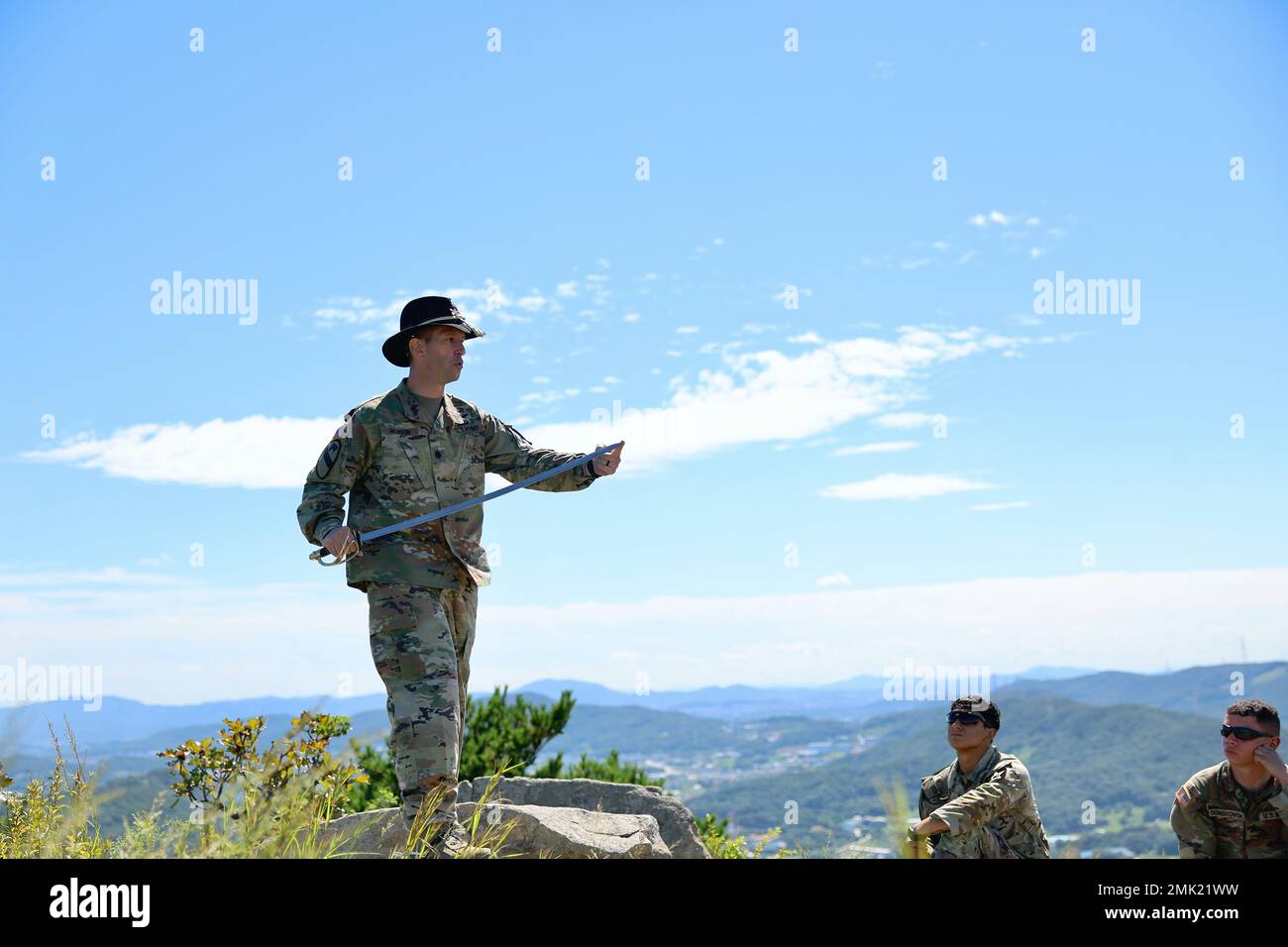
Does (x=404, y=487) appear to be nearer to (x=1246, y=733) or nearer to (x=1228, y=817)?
(x=1246, y=733)

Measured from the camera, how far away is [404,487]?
6738 millimetres

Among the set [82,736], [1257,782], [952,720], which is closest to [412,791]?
[82,736]

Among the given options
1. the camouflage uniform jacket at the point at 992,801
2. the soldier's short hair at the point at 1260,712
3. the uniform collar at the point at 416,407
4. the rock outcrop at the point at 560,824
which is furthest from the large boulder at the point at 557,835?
the soldier's short hair at the point at 1260,712

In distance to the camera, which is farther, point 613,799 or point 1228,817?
point 613,799

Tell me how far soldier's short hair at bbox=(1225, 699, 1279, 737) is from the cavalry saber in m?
3.66

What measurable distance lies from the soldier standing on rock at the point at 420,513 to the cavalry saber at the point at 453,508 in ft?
0.17

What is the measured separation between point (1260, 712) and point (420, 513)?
470 centimetres

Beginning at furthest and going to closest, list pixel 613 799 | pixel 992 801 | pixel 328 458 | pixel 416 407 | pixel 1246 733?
1. pixel 613 799
2. pixel 416 407
3. pixel 328 458
4. pixel 1246 733
5. pixel 992 801

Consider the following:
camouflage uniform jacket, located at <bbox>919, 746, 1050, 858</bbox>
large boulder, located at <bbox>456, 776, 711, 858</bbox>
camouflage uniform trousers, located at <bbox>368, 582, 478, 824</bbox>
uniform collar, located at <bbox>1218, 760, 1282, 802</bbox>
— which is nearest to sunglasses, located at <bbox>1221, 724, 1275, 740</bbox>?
uniform collar, located at <bbox>1218, 760, 1282, 802</bbox>

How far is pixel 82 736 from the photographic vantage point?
684cm

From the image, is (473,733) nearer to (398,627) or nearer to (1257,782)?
(398,627)

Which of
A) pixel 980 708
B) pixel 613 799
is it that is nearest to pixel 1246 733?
pixel 980 708

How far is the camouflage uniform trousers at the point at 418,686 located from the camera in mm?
6297

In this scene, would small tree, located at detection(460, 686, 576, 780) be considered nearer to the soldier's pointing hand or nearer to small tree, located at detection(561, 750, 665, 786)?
small tree, located at detection(561, 750, 665, 786)
